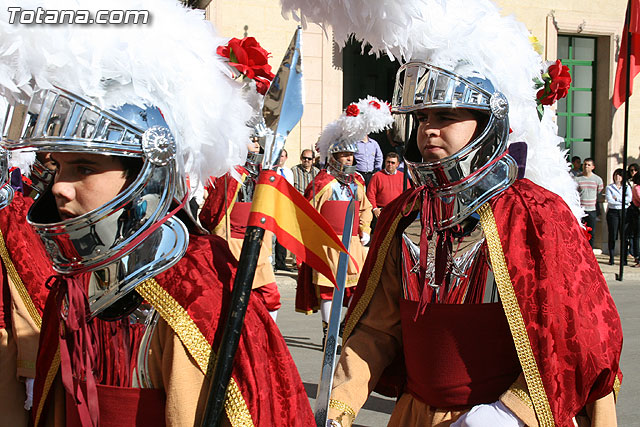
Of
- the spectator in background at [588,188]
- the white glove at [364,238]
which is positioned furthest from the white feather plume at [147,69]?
the spectator in background at [588,188]

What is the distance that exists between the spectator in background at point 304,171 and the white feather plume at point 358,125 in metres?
2.31

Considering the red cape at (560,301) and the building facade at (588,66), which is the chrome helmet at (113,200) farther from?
the building facade at (588,66)

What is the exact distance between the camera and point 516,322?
2.29m

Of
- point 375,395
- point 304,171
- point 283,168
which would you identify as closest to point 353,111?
point 283,168

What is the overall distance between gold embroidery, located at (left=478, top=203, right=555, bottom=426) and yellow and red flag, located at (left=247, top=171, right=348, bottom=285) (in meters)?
0.62

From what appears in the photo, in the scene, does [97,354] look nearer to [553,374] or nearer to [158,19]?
[158,19]

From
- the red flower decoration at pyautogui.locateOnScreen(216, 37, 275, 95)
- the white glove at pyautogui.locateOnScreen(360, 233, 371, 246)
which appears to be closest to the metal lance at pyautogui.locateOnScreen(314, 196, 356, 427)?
the red flower decoration at pyautogui.locateOnScreen(216, 37, 275, 95)

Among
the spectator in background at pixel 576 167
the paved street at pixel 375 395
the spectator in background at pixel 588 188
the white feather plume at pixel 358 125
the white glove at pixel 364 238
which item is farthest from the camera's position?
the spectator in background at pixel 576 167

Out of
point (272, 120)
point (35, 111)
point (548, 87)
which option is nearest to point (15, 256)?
point (35, 111)

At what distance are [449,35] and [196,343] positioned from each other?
1431 mm

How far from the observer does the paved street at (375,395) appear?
16.6ft

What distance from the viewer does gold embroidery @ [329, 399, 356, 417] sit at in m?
2.49

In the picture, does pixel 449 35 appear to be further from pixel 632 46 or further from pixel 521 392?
pixel 632 46

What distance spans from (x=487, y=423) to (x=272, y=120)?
107 centimetres
